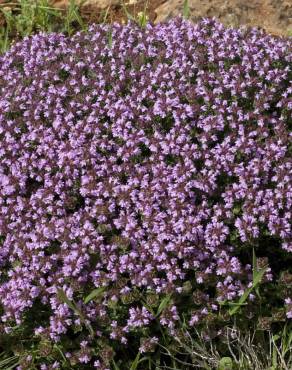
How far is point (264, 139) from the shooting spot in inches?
199

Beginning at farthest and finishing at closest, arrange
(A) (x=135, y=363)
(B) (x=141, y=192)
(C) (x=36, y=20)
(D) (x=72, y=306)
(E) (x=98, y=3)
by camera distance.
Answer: (E) (x=98, y=3)
(C) (x=36, y=20)
(B) (x=141, y=192)
(A) (x=135, y=363)
(D) (x=72, y=306)

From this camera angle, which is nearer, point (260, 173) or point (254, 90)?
point (260, 173)

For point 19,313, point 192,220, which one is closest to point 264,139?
point 192,220

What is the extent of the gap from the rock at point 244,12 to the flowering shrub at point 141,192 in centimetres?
152

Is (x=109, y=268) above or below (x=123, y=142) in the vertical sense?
below

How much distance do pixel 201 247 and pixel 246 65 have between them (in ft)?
5.65

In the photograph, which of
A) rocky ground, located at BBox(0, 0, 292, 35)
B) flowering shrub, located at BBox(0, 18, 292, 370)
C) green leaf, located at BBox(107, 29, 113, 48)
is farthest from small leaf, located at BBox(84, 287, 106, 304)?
rocky ground, located at BBox(0, 0, 292, 35)

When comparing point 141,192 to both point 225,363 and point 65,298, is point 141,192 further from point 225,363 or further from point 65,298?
point 225,363

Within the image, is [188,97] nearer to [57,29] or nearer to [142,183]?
[142,183]

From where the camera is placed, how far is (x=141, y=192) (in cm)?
466

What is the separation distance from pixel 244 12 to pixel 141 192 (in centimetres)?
342

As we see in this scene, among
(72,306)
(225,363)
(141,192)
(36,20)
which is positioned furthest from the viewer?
(36,20)

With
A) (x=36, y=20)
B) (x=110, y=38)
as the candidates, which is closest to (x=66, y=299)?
(x=110, y=38)

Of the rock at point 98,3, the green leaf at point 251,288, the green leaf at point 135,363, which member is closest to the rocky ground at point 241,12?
the rock at point 98,3
